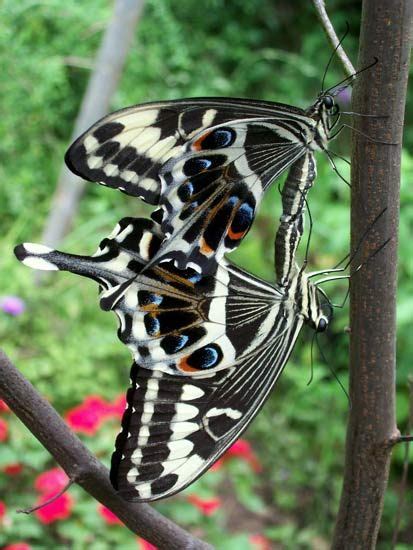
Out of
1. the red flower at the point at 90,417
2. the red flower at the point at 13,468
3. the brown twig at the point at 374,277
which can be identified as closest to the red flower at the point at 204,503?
the red flower at the point at 90,417

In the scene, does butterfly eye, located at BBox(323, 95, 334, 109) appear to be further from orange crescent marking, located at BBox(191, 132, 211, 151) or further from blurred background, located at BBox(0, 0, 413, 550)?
blurred background, located at BBox(0, 0, 413, 550)

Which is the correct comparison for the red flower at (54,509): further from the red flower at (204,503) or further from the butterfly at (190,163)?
the butterfly at (190,163)

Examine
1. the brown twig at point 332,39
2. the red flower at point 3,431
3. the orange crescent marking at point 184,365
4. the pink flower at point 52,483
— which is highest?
the brown twig at point 332,39

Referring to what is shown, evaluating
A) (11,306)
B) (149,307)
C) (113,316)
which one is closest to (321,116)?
(149,307)

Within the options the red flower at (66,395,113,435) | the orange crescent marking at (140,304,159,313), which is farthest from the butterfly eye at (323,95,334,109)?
the red flower at (66,395,113,435)

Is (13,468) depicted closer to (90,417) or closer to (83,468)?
(90,417)

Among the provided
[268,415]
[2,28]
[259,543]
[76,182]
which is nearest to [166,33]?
[2,28]
